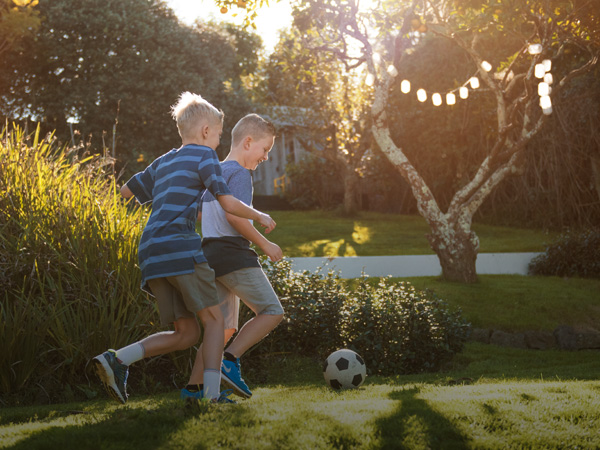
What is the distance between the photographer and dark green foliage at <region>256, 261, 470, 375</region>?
22.3ft

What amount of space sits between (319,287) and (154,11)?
2063 cm

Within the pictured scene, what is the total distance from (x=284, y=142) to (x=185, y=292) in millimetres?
28613

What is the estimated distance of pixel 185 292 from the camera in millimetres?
3836

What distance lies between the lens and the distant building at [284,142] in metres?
22.5

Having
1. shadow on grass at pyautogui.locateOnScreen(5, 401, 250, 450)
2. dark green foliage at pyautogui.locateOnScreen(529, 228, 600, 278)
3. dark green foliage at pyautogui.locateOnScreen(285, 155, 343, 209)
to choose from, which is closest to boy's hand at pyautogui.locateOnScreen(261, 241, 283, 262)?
shadow on grass at pyautogui.locateOnScreen(5, 401, 250, 450)

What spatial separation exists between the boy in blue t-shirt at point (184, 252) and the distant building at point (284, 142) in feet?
60.1

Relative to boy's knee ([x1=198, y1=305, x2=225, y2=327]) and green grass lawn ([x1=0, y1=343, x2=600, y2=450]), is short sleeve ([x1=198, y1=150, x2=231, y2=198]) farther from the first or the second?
green grass lawn ([x1=0, y1=343, x2=600, y2=450])

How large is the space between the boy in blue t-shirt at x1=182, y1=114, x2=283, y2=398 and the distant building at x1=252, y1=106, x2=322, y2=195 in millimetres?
18003

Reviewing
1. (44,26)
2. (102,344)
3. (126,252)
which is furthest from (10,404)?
(44,26)

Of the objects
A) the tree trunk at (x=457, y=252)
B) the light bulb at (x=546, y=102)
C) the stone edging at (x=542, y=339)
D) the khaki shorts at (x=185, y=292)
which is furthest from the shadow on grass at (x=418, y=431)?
the light bulb at (x=546, y=102)

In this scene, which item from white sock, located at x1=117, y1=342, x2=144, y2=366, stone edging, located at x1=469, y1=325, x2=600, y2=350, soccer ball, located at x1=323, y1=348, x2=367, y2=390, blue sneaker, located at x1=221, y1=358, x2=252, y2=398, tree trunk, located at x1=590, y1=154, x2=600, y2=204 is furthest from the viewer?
tree trunk, located at x1=590, y1=154, x2=600, y2=204

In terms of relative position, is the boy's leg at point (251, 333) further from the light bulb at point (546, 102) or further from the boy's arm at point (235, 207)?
the light bulb at point (546, 102)

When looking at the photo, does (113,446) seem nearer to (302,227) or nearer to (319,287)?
(319,287)

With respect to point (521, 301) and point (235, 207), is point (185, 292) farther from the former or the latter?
point (521, 301)
